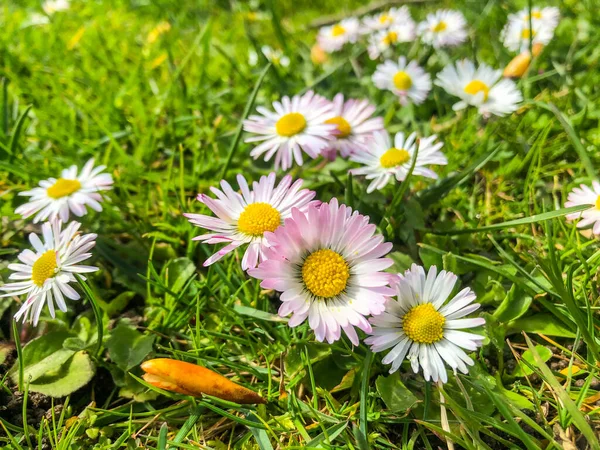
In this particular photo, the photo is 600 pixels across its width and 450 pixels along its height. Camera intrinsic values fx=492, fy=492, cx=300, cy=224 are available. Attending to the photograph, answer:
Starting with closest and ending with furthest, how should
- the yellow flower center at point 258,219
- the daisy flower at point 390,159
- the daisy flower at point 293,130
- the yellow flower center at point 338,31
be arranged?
the yellow flower center at point 258,219 → the daisy flower at point 390,159 → the daisy flower at point 293,130 → the yellow flower center at point 338,31

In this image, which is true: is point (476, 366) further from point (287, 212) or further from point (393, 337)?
point (287, 212)

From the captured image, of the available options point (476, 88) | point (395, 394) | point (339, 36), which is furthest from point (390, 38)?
point (395, 394)

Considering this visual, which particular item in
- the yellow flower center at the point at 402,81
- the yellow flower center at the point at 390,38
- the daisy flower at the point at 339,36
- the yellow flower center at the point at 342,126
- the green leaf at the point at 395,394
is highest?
the daisy flower at the point at 339,36

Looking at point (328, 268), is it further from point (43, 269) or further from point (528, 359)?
point (43, 269)

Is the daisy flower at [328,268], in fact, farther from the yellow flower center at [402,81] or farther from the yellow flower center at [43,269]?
the yellow flower center at [402,81]

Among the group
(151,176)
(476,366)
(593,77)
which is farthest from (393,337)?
(593,77)

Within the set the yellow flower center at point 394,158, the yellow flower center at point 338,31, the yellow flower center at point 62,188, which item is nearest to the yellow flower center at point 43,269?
the yellow flower center at point 62,188
